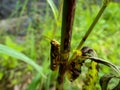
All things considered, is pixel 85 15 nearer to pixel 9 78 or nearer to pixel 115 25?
pixel 115 25

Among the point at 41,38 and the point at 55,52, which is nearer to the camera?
the point at 55,52

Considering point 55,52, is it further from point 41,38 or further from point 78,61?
point 41,38

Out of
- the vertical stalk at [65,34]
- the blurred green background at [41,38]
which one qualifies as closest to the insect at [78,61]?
the vertical stalk at [65,34]

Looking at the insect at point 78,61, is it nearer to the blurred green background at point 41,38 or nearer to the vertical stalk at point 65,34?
the vertical stalk at point 65,34

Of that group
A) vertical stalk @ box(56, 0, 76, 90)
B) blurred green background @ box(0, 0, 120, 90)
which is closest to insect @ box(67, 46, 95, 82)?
vertical stalk @ box(56, 0, 76, 90)

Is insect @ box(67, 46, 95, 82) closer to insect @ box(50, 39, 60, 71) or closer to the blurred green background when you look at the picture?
insect @ box(50, 39, 60, 71)

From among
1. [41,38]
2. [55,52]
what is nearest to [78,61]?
[55,52]
